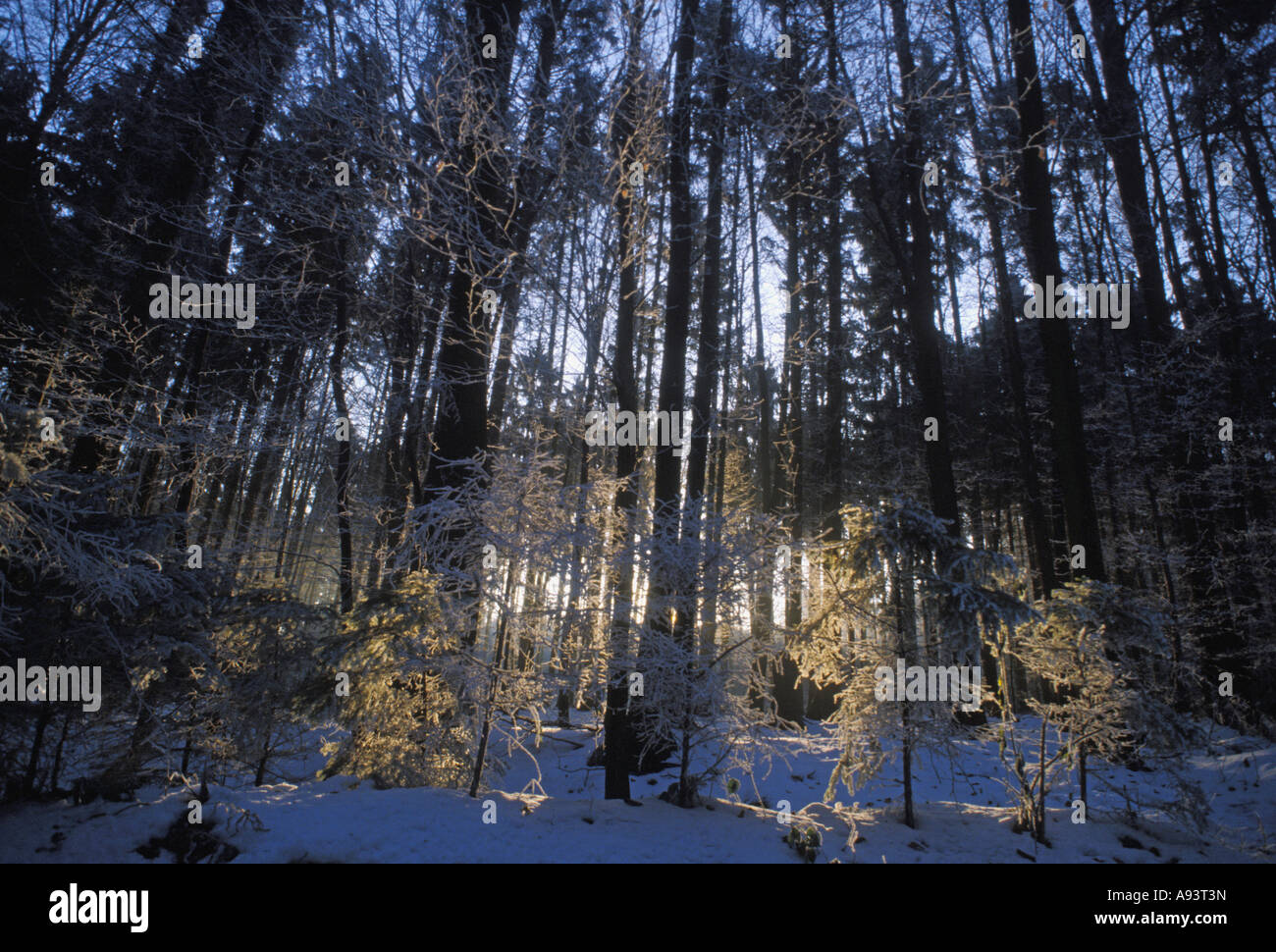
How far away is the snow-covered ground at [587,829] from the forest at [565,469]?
0.06m

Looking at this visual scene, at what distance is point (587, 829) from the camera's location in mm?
4922

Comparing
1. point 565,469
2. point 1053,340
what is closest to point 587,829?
point 565,469

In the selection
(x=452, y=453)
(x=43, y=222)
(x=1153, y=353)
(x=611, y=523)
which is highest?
(x=43, y=222)

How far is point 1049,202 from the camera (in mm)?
9492

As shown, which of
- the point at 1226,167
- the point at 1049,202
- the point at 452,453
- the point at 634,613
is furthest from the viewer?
the point at 1226,167

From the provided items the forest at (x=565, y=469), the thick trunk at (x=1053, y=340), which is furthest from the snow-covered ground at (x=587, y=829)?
the thick trunk at (x=1053, y=340)

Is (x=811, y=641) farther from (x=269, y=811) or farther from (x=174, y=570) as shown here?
(x=174, y=570)

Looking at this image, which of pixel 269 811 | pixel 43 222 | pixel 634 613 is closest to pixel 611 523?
pixel 634 613

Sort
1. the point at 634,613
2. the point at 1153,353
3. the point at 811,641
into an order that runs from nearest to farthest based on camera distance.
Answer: the point at 634,613 < the point at 811,641 < the point at 1153,353

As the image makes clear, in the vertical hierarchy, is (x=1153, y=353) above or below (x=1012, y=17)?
below

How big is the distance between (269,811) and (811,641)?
5133 millimetres

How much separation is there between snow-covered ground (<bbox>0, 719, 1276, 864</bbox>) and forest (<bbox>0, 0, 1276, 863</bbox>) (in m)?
0.06

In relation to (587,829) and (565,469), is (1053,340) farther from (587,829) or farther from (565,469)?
(587,829)

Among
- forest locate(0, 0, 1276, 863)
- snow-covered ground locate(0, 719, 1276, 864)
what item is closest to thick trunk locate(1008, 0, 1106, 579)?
forest locate(0, 0, 1276, 863)
